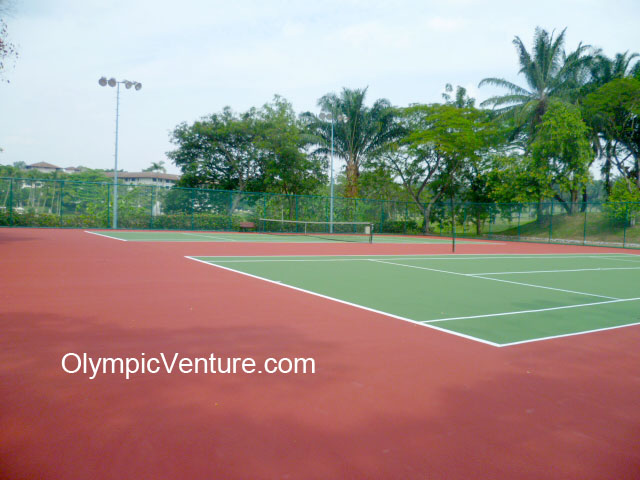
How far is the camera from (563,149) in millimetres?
29344

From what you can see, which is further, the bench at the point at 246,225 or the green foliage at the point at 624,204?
the bench at the point at 246,225

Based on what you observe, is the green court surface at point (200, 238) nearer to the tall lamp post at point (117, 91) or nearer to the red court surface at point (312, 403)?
the tall lamp post at point (117, 91)

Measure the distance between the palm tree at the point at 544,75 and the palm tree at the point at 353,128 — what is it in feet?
30.3

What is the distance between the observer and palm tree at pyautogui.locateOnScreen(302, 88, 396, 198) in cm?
3353

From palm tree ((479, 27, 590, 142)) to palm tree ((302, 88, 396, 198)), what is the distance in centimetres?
923

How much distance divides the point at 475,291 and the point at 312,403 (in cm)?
561

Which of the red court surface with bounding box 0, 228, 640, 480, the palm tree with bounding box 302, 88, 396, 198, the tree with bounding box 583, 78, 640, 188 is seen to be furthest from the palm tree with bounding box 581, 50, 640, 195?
the red court surface with bounding box 0, 228, 640, 480

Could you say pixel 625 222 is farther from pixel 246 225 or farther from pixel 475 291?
pixel 475 291

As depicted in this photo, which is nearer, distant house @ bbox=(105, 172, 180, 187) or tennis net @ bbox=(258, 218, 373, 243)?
tennis net @ bbox=(258, 218, 373, 243)

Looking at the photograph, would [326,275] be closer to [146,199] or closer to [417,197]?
[146,199]

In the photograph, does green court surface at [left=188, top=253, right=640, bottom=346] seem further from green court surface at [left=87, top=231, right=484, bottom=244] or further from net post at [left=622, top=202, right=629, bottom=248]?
net post at [left=622, top=202, right=629, bottom=248]

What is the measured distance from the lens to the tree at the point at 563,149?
2922cm

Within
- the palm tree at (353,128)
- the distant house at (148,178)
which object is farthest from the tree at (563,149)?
the distant house at (148,178)

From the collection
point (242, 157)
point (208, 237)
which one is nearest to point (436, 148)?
point (242, 157)
